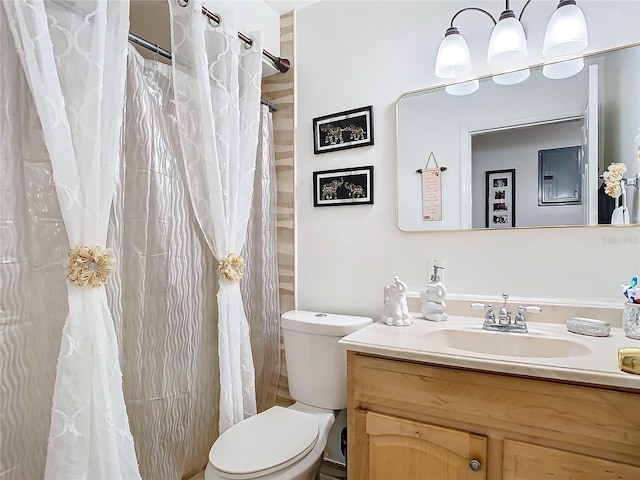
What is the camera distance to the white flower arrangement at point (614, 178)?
1.31 meters

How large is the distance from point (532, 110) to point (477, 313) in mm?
838

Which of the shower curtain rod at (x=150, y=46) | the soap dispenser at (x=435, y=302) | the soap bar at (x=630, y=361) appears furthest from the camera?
the soap dispenser at (x=435, y=302)

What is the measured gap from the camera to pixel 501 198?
1495 millimetres

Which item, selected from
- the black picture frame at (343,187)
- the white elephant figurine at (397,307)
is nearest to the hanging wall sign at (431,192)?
the black picture frame at (343,187)

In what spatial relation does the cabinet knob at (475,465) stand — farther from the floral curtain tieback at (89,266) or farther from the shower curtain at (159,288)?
the floral curtain tieback at (89,266)

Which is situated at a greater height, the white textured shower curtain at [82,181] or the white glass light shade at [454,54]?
the white glass light shade at [454,54]

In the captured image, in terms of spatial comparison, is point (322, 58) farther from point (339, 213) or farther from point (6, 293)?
point (6, 293)

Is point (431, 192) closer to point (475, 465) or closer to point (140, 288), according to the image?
point (475, 465)

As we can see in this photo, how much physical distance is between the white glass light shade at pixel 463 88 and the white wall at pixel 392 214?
53mm

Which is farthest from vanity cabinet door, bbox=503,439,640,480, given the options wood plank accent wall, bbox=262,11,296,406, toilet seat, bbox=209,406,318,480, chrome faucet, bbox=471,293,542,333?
wood plank accent wall, bbox=262,11,296,406

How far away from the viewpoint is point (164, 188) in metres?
1.36

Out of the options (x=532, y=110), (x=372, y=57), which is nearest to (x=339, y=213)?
(x=372, y=57)

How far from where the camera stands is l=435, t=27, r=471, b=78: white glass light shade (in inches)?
59.3

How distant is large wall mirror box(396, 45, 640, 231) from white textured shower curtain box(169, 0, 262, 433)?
73cm
